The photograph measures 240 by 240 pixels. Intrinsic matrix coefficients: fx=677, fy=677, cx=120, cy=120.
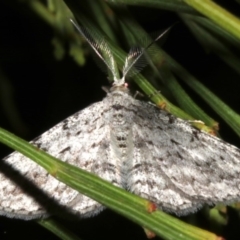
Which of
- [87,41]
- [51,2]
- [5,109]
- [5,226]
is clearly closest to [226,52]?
[87,41]

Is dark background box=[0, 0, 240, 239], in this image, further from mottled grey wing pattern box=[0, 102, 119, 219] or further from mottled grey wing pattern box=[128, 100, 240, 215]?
mottled grey wing pattern box=[128, 100, 240, 215]

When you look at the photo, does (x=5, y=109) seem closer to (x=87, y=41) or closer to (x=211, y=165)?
(x=87, y=41)

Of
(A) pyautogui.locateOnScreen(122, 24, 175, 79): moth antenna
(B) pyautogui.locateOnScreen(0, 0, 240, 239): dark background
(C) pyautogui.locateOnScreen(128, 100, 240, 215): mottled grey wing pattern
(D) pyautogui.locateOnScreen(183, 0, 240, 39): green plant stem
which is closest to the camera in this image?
(D) pyautogui.locateOnScreen(183, 0, 240, 39): green plant stem

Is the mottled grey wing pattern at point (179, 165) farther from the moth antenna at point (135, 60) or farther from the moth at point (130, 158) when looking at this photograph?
the moth antenna at point (135, 60)

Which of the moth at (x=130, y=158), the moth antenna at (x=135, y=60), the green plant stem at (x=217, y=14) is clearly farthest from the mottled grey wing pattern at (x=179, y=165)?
the green plant stem at (x=217, y=14)

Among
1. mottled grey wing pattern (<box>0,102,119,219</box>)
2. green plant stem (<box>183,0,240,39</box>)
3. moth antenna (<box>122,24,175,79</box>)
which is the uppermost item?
green plant stem (<box>183,0,240,39</box>)

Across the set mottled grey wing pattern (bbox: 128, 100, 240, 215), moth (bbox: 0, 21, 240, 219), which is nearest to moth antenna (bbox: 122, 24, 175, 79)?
moth (bbox: 0, 21, 240, 219)

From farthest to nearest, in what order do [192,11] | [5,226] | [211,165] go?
1. [5,226]
2. [211,165]
3. [192,11]
